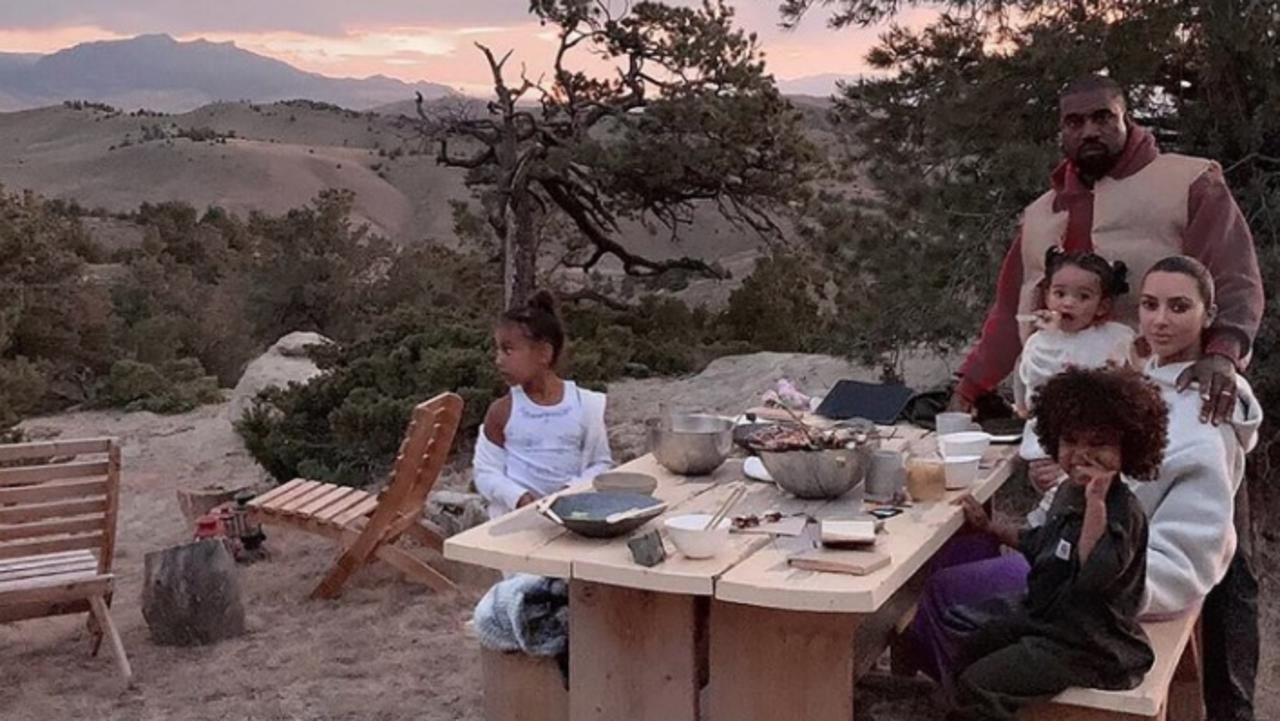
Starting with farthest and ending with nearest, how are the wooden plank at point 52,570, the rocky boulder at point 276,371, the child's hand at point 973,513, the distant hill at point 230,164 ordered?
the distant hill at point 230,164
the rocky boulder at point 276,371
the wooden plank at point 52,570
the child's hand at point 973,513

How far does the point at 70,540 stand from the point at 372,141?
56767mm

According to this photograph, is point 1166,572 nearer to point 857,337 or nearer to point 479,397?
point 857,337

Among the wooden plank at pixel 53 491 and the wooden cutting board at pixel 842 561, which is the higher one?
the wooden cutting board at pixel 842 561

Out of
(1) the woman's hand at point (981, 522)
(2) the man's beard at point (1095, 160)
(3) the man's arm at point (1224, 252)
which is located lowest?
(1) the woman's hand at point (981, 522)

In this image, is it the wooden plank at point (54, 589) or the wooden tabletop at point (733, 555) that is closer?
the wooden tabletop at point (733, 555)

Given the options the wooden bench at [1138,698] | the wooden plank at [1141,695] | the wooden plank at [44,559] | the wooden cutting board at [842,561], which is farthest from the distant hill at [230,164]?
the wooden cutting board at [842,561]

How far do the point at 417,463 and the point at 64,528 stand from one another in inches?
52.7

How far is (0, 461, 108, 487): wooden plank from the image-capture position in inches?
183

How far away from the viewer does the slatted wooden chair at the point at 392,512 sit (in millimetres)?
5219

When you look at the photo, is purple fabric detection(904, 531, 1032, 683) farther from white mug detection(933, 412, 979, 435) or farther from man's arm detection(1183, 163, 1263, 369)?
man's arm detection(1183, 163, 1263, 369)

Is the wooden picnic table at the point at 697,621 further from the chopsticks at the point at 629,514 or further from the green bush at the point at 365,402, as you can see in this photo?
the green bush at the point at 365,402

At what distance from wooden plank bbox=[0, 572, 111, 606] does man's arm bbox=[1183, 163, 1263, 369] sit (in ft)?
11.9

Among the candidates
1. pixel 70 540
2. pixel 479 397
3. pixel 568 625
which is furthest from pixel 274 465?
pixel 568 625

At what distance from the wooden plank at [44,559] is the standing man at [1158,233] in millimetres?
3388
